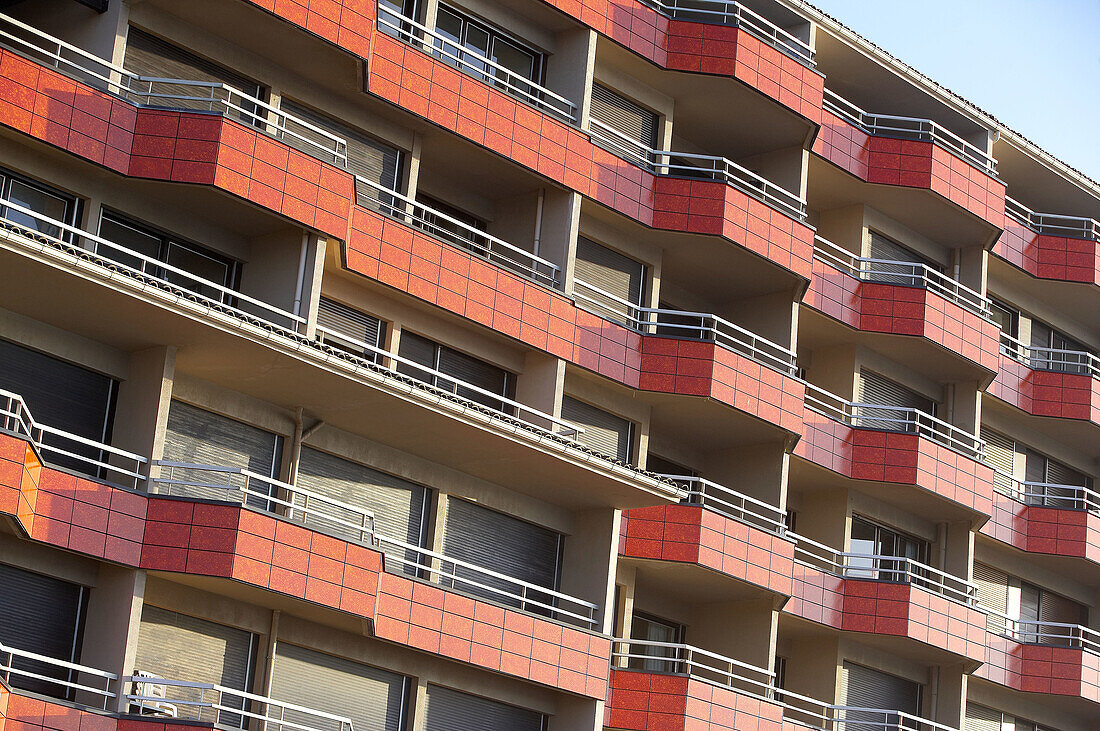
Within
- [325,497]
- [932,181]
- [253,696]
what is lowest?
[253,696]

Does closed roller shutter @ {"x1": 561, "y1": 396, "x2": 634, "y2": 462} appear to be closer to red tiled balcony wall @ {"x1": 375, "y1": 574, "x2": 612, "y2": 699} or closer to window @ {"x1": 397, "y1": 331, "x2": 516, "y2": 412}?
window @ {"x1": 397, "y1": 331, "x2": 516, "y2": 412}

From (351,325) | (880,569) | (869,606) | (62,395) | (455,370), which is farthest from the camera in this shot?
(880,569)

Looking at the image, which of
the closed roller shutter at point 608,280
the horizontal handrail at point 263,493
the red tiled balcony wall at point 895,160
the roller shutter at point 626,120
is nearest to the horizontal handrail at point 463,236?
the closed roller shutter at point 608,280

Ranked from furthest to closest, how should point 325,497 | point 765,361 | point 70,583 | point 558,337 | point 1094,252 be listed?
point 1094,252
point 765,361
point 558,337
point 325,497
point 70,583

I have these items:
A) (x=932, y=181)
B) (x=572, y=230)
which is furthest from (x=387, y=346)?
(x=932, y=181)

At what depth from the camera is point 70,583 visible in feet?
80.6

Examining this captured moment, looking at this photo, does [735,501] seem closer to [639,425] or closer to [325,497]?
[639,425]

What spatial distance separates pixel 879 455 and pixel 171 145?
18.9 m

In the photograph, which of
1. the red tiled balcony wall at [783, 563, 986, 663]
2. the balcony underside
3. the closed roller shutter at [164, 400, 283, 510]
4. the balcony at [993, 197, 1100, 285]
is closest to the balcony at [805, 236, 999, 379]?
the balcony at [993, 197, 1100, 285]

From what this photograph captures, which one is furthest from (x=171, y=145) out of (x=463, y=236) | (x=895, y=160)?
(x=895, y=160)

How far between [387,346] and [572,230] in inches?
194

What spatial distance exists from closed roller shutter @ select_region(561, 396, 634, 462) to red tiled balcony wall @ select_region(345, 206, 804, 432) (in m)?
1.06

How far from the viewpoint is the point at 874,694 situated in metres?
37.8

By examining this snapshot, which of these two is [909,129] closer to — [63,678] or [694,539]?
[694,539]
